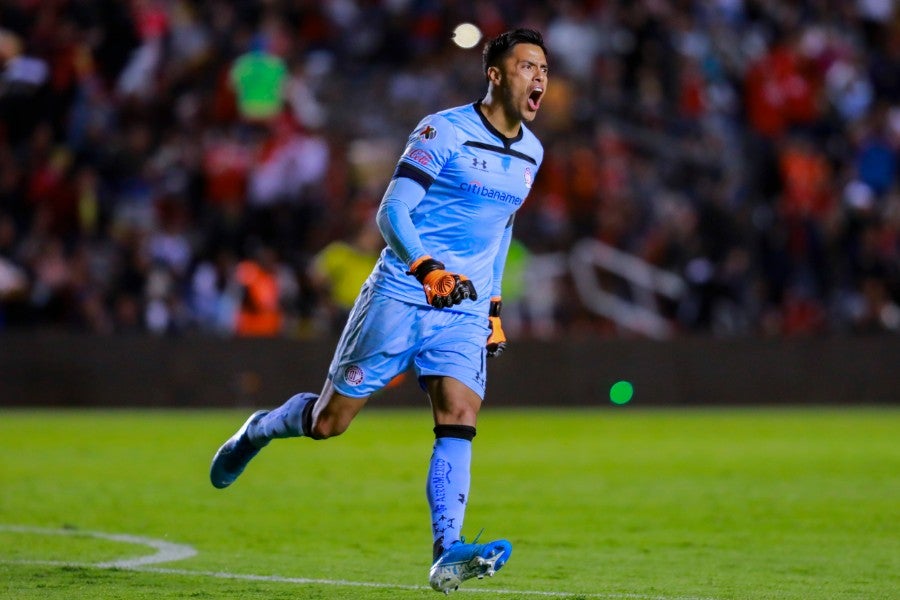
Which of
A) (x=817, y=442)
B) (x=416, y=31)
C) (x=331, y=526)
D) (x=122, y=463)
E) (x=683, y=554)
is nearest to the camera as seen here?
(x=683, y=554)

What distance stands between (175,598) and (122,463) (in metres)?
6.92

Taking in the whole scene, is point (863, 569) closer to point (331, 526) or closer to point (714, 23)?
point (331, 526)

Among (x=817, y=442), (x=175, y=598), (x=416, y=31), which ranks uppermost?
(x=416, y=31)

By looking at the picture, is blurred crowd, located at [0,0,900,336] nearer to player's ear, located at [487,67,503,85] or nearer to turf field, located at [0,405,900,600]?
turf field, located at [0,405,900,600]

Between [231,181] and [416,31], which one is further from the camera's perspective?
[416,31]

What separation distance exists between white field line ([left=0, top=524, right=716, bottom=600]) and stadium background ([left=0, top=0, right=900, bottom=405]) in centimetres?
968

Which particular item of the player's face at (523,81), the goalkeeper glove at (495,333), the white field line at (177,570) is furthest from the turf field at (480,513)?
the player's face at (523,81)

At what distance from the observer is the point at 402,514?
9.82 meters

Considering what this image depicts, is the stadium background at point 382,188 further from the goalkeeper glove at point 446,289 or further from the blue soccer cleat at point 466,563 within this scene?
the blue soccer cleat at point 466,563

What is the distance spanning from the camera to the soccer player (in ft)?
21.9

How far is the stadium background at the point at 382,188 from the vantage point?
62.6 ft

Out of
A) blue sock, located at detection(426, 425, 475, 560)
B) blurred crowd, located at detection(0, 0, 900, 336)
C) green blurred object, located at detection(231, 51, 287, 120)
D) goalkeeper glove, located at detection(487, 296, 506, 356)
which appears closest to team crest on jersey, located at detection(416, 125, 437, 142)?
goalkeeper glove, located at detection(487, 296, 506, 356)

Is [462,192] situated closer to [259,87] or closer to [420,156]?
[420,156]

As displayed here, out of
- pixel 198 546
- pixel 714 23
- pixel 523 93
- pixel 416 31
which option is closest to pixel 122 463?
pixel 198 546
